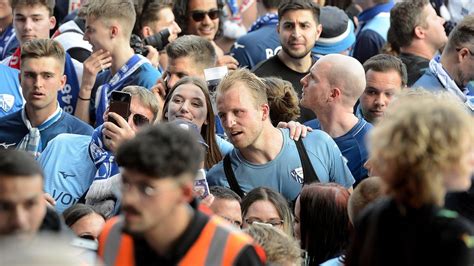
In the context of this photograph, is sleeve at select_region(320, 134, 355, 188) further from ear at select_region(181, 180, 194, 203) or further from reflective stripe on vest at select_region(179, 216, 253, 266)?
ear at select_region(181, 180, 194, 203)

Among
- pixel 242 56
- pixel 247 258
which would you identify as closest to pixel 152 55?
pixel 242 56

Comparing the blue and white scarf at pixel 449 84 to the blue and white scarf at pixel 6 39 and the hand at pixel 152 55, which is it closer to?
the hand at pixel 152 55

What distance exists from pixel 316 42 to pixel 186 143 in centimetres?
659

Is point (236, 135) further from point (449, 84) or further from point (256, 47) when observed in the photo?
point (256, 47)

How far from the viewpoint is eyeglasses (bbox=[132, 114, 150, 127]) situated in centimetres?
843

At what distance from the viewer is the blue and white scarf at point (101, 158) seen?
318 inches

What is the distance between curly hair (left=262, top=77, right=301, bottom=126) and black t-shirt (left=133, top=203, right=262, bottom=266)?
160 inches

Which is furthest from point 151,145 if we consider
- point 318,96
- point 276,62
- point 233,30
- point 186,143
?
point 233,30

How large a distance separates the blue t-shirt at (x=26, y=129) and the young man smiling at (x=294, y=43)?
1.84 meters

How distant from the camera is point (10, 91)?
1008cm

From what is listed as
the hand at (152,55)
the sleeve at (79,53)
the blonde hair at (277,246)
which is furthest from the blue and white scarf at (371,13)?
the blonde hair at (277,246)

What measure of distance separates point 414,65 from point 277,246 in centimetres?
494

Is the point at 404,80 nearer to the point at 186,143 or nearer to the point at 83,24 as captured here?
the point at 83,24

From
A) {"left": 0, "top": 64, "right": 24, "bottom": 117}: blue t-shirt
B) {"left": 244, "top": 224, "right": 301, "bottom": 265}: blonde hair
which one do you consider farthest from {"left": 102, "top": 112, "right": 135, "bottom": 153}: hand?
{"left": 0, "top": 64, "right": 24, "bottom": 117}: blue t-shirt
